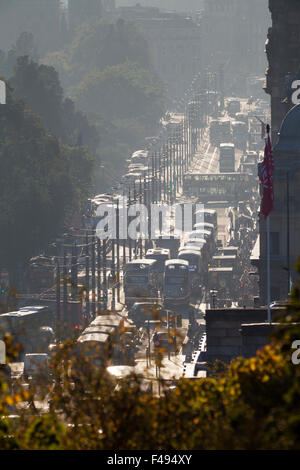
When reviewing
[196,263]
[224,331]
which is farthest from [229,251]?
[224,331]

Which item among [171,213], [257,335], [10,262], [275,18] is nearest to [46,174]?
[10,262]

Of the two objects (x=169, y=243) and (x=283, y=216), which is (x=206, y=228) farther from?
(x=283, y=216)

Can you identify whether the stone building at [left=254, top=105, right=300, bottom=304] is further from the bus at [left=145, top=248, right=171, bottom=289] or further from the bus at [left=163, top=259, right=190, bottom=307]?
the bus at [left=145, top=248, right=171, bottom=289]

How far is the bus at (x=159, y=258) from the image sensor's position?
13162 cm

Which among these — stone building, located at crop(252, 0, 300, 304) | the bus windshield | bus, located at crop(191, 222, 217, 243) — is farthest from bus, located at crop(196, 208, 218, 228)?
stone building, located at crop(252, 0, 300, 304)

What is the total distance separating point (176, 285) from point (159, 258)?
572 inches

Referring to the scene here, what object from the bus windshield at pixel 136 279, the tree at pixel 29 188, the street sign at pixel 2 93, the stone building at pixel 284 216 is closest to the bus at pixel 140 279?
the bus windshield at pixel 136 279

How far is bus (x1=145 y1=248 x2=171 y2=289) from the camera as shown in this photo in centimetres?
13162

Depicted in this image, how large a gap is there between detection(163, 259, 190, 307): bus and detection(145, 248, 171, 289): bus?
715cm

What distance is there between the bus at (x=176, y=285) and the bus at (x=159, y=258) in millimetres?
7150

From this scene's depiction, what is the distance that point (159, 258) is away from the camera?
5394 inches

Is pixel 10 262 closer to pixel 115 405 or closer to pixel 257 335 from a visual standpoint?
pixel 257 335

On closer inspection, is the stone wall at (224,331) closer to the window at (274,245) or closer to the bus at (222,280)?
the window at (274,245)
